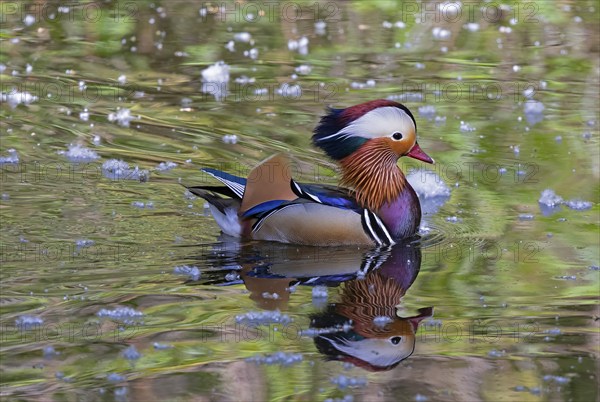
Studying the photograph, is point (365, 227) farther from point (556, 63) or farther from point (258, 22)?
point (258, 22)

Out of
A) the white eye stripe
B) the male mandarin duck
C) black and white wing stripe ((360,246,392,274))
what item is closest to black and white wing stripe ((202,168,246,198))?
the male mandarin duck

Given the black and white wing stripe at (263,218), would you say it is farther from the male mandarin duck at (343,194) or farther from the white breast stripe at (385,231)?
the white breast stripe at (385,231)

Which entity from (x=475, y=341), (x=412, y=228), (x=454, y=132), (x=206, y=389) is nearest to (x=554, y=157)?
(x=454, y=132)

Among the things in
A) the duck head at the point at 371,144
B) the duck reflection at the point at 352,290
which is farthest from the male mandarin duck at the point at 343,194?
the duck reflection at the point at 352,290

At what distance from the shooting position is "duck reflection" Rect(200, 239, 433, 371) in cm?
577

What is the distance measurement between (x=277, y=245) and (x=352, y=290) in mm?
1097

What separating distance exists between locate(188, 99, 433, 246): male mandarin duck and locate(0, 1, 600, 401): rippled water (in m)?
0.17

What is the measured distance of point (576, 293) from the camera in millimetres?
6668

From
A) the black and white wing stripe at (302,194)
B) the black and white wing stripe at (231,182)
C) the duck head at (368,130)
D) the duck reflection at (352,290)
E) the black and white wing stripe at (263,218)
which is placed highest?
the duck head at (368,130)

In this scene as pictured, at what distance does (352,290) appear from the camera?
6.70 m

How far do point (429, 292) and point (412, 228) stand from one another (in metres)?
1.20

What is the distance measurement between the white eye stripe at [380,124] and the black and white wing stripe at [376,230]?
22.2 inches

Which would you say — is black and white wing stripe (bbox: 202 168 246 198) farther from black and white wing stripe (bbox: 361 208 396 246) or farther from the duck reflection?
black and white wing stripe (bbox: 361 208 396 246)

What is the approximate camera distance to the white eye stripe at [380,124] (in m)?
7.82
